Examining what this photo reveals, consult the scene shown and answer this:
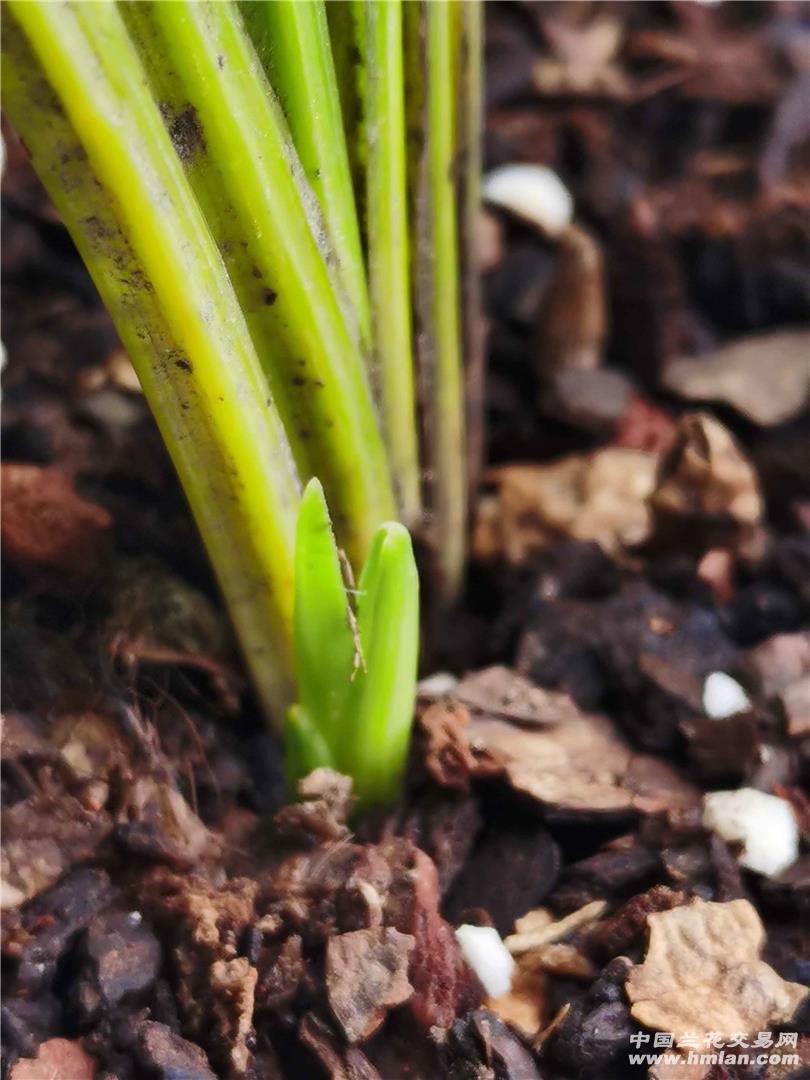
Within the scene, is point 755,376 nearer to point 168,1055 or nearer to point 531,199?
point 531,199

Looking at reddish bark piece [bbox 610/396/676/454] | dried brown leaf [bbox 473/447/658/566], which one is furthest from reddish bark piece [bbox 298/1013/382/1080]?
reddish bark piece [bbox 610/396/676/454]

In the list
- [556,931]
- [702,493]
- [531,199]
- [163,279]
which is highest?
[163,279]

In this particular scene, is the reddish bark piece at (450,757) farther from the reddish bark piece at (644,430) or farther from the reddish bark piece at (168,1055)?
the reddish bark piece at (644,430)

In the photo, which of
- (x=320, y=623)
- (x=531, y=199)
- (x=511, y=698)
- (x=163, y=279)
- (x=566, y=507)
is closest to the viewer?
(x=163, y=279)

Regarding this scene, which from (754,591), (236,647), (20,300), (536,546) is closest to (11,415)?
(20,300)

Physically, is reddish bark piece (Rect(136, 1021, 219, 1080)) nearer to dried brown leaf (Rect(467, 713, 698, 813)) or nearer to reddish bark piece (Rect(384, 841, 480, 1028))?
reddish bark piece (Rect(384, 841, 480, 1028))

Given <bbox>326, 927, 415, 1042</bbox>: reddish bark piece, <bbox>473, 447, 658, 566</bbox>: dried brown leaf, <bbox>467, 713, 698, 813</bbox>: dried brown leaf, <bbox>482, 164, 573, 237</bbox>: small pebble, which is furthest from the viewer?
<bbox>482, 164, 573, 237</bbox>: small pebble

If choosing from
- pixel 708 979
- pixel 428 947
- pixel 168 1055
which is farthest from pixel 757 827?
pixel 168 1055
